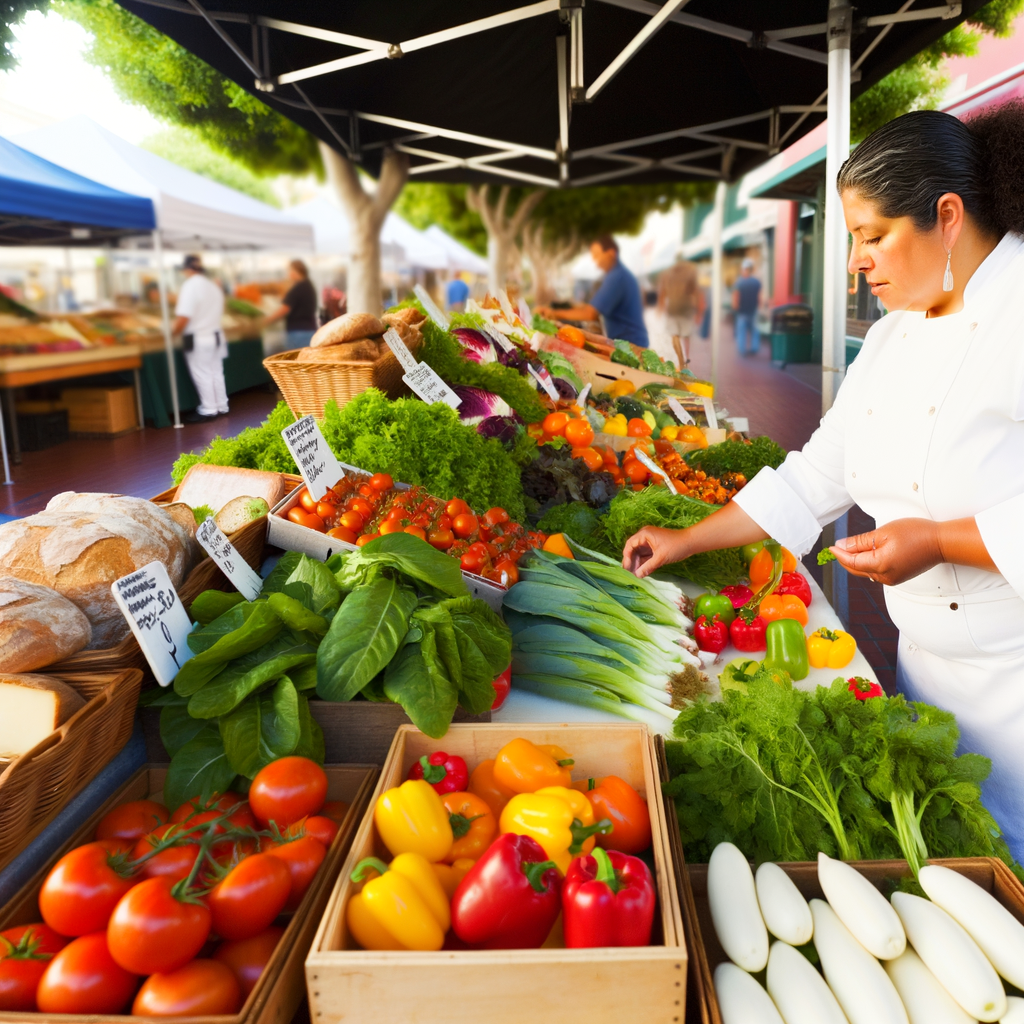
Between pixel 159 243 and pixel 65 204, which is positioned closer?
pixel 65 204

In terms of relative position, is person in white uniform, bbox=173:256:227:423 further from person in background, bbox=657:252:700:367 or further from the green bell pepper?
the green bell pepper

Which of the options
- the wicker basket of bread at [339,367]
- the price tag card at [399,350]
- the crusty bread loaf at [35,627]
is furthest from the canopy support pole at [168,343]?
the crusty bread loaf at [35,627]

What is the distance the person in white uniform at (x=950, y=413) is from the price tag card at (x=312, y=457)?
5.16 feet

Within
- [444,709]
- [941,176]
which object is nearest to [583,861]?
[444,709]

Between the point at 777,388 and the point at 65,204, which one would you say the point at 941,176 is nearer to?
the point at 65,204

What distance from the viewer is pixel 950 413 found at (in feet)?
5.88

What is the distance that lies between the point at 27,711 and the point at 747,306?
20.5m

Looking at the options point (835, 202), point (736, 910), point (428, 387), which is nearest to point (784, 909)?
point (736, 910)

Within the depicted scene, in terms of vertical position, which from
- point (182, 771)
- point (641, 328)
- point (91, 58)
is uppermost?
point (91, 58)

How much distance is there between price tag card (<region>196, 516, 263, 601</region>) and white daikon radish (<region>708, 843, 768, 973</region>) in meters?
1.31

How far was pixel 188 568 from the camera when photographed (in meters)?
2.11

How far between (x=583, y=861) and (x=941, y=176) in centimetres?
150

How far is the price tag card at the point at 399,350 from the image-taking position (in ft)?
11.5

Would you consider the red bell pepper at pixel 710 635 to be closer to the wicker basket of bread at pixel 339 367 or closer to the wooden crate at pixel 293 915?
the wooden crate at pixel 293 915
